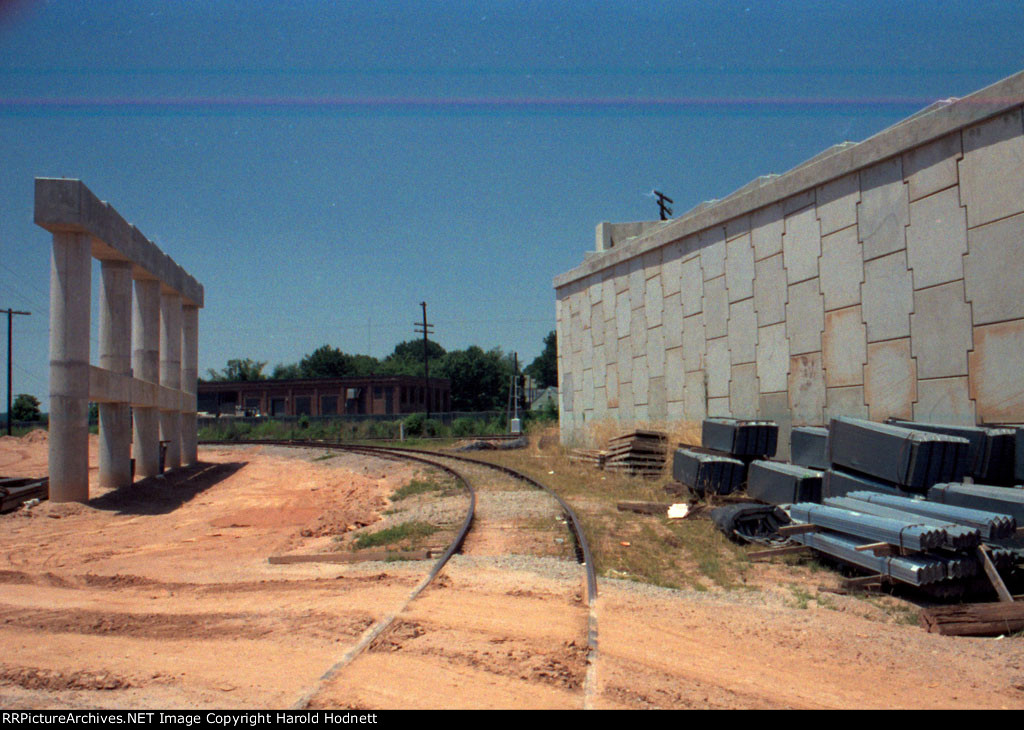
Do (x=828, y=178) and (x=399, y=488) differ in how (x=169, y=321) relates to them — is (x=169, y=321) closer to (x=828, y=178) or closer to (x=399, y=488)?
(x=399, y=488)

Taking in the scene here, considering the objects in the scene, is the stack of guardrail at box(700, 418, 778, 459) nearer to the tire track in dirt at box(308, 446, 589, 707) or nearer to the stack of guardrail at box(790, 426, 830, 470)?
the stack of guardrail at box(790, 426, 830, 470)

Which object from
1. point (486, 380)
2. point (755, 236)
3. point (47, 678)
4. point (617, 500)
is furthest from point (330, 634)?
Answer: point (486, 380)

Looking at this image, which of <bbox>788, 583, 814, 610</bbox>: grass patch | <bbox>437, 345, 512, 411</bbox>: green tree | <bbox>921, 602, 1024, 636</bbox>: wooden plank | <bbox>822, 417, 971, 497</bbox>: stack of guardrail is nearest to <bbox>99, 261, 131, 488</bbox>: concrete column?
<bbox>822, 417, 971, 497</bbox>: stack of guardrail

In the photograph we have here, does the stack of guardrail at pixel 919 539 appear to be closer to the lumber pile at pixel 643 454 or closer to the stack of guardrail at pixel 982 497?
the stack of guardrail at pixel 982 497

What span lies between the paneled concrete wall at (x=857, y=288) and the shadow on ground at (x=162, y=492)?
37.9ft

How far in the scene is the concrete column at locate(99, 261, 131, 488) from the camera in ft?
58.4

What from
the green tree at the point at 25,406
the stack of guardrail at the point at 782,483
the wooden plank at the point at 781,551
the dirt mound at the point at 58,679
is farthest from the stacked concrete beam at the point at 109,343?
the green tree at the point at 25,406

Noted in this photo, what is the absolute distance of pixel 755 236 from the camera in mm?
15547

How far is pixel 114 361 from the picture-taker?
Answer: 1781 cm

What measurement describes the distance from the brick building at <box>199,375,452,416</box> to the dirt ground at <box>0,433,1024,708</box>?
202ft

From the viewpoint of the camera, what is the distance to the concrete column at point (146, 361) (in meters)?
21.0

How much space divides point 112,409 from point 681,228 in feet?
46.3

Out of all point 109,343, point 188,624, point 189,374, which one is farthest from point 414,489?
point 189,374

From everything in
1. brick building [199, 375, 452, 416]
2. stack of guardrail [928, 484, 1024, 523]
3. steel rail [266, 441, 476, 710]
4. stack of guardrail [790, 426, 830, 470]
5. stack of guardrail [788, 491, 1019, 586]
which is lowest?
steel rail [266, 441, 476, 710]
